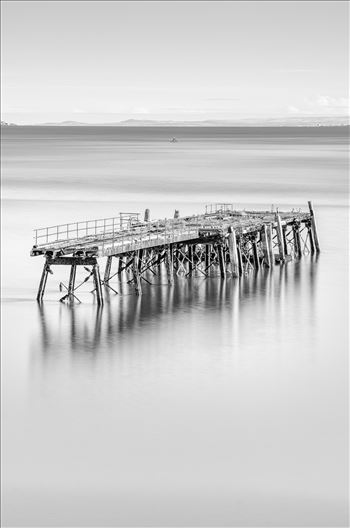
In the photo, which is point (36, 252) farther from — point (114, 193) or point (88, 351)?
point (114, 193)

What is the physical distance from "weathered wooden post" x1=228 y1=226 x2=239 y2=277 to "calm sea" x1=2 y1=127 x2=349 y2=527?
0.52m

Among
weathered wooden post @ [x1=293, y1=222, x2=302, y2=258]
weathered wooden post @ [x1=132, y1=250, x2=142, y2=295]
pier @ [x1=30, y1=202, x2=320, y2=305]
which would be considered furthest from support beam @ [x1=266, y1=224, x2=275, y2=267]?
weathered wooden post @ [x1=132, y1=250, x2=142, y2=295]

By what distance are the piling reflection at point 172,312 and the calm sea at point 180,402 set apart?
8 centimetres

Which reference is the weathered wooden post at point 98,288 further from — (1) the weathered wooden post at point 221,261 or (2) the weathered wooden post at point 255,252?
(2) the weathered wooden post at point 255,252

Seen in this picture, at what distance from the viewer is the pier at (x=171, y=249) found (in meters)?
35.4

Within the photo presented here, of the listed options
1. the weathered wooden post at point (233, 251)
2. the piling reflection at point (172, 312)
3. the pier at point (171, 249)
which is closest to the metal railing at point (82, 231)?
the pier at point (171, 249)

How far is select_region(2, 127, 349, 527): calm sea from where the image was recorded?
1964 centimetres

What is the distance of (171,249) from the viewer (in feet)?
131

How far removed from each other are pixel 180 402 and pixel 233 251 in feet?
53.8

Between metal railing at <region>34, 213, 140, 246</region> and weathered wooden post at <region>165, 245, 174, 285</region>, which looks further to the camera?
weathered wooden post at <region>165, 245, 174, 285</region>

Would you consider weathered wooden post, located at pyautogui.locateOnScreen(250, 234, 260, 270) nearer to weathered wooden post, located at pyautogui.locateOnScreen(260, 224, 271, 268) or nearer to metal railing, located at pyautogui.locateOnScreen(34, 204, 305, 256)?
weathered wooden post, located at pyautogui.locateOnScreen(260, 224, 271, 268)

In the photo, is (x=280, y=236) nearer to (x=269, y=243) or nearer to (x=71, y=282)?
(x=269, y=243)

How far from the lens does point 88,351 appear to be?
29.8 m

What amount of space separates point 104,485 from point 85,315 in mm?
13906
